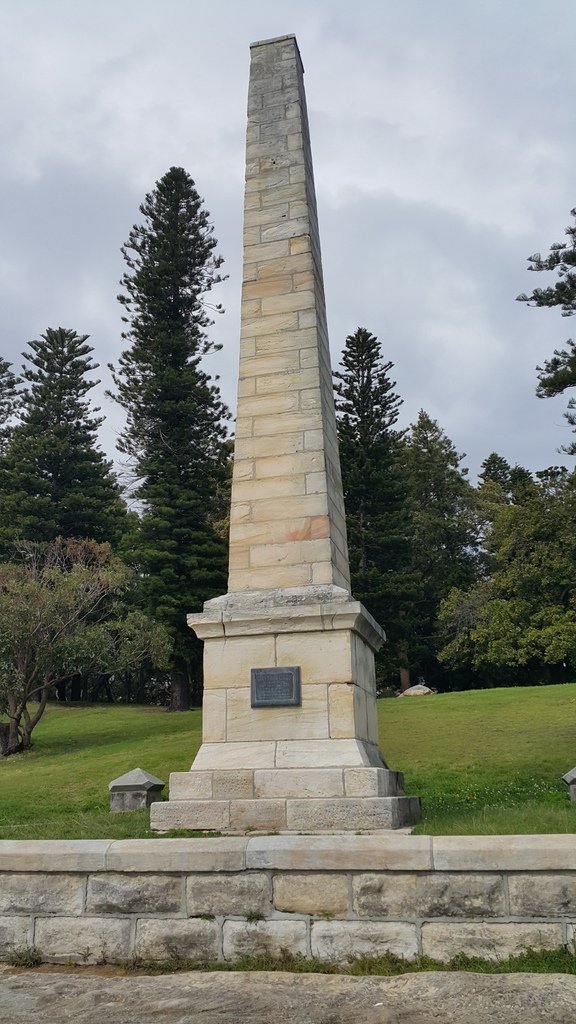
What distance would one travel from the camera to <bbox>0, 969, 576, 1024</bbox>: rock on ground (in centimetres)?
312

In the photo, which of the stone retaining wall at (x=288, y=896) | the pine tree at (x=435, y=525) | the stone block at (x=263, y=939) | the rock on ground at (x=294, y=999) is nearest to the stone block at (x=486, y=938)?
the stone retaining wall at (x=288, y=896)

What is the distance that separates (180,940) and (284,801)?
1.59m

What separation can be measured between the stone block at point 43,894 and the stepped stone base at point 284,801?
1.44 m

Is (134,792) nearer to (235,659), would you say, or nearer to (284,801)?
(235,659)

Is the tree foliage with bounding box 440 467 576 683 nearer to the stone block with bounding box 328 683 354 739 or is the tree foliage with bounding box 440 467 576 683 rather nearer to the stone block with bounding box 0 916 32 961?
the stone block with bounding box 328 683 354 739

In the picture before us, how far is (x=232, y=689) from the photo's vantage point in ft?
20.0

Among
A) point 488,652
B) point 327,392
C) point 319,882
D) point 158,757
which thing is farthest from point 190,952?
point 488,652

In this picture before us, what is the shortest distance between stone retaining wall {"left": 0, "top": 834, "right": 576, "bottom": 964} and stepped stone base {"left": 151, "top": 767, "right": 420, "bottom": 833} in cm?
123

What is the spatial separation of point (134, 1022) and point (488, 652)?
24.2m

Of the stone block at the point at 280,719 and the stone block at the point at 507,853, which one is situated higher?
the stone block at the point at 280,719

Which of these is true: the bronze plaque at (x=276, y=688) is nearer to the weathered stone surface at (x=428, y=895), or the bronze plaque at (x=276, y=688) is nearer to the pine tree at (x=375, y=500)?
the weathered stone surface at (x=428, y=895)

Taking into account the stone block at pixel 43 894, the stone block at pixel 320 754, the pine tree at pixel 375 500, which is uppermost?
the pine tree at pixel 375 500

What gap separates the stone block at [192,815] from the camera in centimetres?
554

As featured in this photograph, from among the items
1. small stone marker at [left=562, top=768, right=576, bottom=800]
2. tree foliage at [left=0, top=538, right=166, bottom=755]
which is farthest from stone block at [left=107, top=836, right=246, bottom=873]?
tree foliage at [left=0, top=538, right=166, bottom=755]
